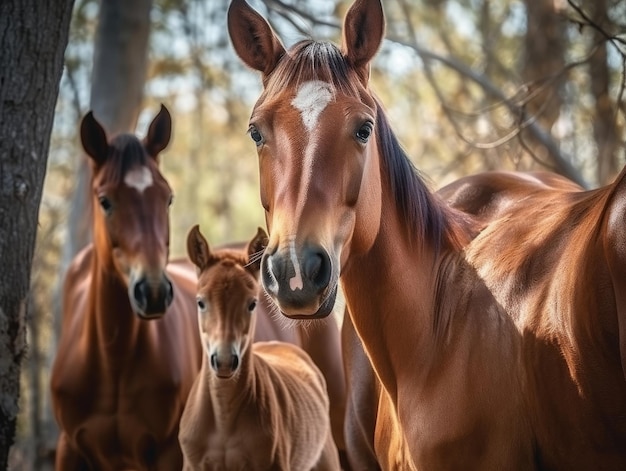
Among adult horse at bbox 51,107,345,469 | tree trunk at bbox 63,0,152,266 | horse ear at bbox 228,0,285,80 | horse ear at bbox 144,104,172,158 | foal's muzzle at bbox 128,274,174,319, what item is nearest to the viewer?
horse ear at bbox 228,0,285,80

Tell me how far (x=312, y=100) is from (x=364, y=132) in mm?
203

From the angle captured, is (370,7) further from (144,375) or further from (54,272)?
(54,272)

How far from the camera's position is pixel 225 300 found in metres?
5.36

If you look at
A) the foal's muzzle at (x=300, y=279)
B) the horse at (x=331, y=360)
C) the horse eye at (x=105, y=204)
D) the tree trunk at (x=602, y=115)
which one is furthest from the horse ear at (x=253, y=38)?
the tree trunk at (x=602, y=115)

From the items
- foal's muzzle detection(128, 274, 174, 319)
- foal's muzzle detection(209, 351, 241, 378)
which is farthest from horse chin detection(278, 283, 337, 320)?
foal's muzzle detection(128, 274, 174, 319)

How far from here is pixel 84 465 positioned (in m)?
5.50

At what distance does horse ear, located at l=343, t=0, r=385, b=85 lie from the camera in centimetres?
321

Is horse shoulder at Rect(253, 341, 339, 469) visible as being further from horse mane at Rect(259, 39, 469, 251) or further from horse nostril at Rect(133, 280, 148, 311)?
horse mane at Rect(259, 39, 469, 251)

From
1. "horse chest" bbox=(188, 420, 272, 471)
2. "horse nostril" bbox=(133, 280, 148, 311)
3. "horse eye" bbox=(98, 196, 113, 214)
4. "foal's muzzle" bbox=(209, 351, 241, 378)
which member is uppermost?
"horse eye" bbox=(98, 196, 113, 214)

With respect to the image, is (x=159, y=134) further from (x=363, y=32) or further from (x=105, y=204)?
(x=363, y=32)

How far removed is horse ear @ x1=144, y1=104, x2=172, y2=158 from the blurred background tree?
1.02 metres

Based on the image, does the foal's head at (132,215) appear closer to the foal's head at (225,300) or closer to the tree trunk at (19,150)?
the foal's head at (225,300)

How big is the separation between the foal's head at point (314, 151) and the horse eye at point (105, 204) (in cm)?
243

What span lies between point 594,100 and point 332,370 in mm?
5866
